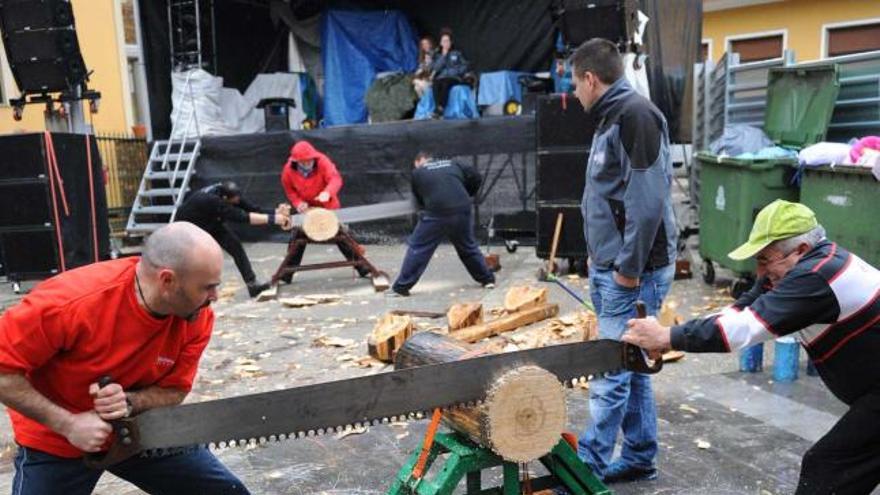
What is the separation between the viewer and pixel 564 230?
8.65 metres

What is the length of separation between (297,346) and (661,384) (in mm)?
3169

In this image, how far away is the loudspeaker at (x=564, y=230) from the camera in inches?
337

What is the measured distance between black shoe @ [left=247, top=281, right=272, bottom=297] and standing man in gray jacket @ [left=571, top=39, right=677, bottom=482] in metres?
5.71

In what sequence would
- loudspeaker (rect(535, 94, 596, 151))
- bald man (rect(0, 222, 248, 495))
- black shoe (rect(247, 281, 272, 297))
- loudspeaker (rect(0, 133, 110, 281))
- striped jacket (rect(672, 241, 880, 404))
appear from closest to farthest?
bald man (rect(0, 222, 248, 495)) → striped jacket (rect(672, 241, 880, 404)) → loudspeaker (rect(535, 94, 596, 151)) → black shoe (rect(247, 281, 272, 297)) → loudspeaker (rect(0, 133, 110, 281))

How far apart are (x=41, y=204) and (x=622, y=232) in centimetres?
792

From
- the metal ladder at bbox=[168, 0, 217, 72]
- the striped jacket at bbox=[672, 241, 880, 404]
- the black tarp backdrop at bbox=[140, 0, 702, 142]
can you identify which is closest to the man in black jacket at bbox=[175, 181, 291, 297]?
the striped jacket at bbox=[672, 241, 880, 404]

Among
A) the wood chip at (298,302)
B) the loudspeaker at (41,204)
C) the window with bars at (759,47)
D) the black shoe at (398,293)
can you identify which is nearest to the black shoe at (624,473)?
the black shoe at (398,293)

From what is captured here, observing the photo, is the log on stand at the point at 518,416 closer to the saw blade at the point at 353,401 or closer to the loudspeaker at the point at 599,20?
the saw blade at the point at 353,401

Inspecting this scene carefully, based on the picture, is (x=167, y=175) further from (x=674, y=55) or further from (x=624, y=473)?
(x=624, y=473)

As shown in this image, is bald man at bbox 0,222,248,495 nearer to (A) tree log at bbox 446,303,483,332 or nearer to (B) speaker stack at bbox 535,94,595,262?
(A) tree log at bbox 446,303,483,332

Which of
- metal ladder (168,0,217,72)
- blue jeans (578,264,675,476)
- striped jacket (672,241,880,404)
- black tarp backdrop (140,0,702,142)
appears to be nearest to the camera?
striped jacket (672,241,880,404)

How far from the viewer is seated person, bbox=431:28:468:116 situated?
1378cm

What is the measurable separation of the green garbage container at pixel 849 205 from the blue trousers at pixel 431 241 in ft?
11.5

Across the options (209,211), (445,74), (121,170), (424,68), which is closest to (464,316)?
(209,211)
